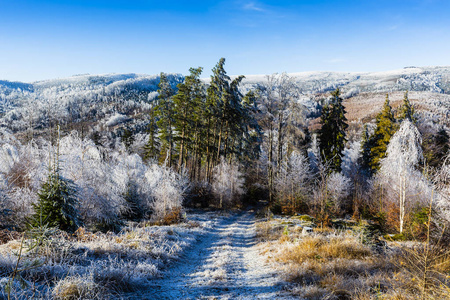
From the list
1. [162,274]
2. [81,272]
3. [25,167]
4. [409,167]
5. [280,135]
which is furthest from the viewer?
[280,135]

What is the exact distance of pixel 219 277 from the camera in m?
7.24

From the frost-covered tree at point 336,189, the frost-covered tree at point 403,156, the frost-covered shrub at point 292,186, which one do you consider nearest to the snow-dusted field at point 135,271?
the frost-covered tree at point 403,156

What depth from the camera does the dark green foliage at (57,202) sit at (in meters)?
7.90

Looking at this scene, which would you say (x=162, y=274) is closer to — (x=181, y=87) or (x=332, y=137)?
(x=181, y=87)

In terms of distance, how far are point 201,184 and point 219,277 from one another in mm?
→ 21007

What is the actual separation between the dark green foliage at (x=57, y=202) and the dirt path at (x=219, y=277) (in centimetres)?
407

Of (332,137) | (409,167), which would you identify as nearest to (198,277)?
(409,167)

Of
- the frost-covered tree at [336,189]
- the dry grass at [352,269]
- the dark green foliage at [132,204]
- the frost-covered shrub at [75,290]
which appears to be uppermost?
the frost-covered shrub at [75,290]

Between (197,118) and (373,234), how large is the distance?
2154 cm

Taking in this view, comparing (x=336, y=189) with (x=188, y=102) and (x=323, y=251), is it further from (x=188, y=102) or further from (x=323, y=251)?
(x=188, y=102)

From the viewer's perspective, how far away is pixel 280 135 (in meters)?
24.2

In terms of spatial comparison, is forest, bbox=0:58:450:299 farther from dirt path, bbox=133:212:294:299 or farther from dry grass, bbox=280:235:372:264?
dry grass, bbox=280:235:372:264

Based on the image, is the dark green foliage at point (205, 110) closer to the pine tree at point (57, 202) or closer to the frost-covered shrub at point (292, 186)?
the frost-covered shrub at point (292, 186)

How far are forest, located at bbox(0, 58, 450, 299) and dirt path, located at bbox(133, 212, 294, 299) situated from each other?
69 cm
